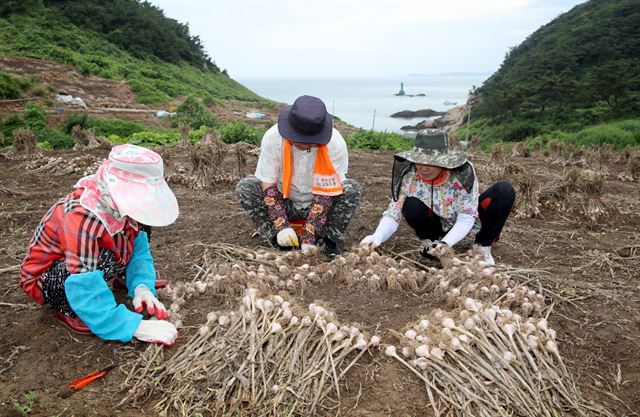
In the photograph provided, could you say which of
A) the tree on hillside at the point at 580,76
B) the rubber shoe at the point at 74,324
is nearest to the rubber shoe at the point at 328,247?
the rubber shoe at the point at 74,324

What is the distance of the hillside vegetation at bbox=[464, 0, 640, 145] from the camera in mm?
26469

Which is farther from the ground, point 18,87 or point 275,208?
point 18,87

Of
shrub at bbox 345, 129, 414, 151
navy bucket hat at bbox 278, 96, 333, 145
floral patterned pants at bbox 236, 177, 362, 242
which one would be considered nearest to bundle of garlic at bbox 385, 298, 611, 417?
floral patterned pants at bbox 236, 177, 362, 242

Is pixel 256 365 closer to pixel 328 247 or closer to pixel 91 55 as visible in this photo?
pixel 328 247

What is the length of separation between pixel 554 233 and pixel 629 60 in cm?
3237

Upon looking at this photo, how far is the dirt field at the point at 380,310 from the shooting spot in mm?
2199

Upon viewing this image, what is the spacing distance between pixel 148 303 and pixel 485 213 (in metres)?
2.33

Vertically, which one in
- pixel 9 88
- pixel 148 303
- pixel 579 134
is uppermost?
pixel 9 88

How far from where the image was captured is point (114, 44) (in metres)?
29.7

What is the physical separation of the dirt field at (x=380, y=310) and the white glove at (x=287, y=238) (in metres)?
0.49

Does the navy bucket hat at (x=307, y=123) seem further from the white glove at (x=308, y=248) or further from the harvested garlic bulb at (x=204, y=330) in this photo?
the harvested garlic bulb at (x=204, y=330)

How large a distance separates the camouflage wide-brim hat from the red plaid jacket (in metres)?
1.79

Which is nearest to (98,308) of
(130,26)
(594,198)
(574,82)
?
(594,198)

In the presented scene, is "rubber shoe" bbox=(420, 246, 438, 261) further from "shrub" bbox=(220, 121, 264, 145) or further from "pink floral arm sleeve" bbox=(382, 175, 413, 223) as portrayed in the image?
"shrub" bbox=(220, 121, 264, 145)
